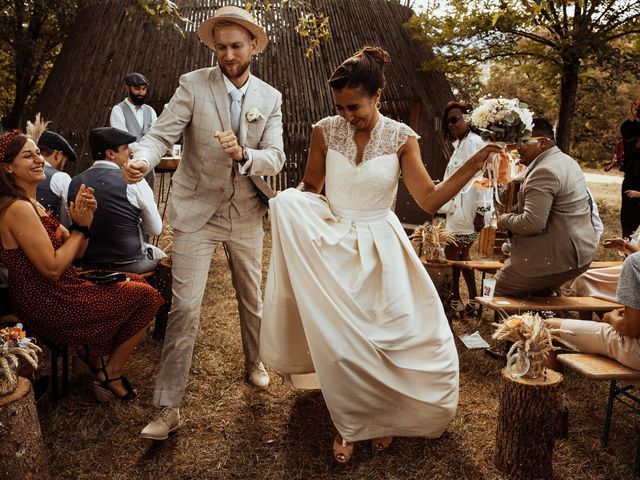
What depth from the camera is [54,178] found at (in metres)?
4.70

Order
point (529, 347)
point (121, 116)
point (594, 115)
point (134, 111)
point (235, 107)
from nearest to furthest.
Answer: point (529, 347) → point (235, 107) → point (121, 116) → point (134, 111) → point (594, 115)

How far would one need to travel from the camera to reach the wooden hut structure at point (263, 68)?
36.7 ft

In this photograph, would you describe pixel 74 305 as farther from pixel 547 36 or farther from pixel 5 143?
pixel 547 36

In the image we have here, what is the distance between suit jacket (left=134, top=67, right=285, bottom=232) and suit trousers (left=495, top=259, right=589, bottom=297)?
241 cm

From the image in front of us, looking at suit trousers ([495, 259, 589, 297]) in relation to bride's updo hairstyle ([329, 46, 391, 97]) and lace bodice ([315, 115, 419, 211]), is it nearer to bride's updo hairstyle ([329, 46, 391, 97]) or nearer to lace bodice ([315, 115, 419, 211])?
lace bodice ([315, 115, 419, 211])

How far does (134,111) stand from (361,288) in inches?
207

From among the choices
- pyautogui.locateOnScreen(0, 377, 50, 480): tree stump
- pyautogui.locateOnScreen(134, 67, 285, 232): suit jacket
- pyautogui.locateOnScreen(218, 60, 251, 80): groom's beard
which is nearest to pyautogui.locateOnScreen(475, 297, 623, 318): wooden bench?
pyautogui.locateOnScreen(134, 67, 285, 232): suit jacket

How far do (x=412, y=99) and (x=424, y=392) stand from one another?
9.75 m

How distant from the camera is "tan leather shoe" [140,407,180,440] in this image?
3.29 metres

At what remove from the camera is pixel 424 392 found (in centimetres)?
317

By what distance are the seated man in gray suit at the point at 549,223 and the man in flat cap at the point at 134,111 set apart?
4.62m

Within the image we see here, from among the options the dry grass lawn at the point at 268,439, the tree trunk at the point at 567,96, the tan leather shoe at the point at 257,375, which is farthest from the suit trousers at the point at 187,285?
the tree trunk at the point at 567,96

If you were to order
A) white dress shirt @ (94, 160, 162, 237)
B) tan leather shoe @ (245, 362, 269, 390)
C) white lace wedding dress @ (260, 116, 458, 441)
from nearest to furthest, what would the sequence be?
white lace wedding dress @ (260, 116, 458, 441), tan leather shoe @ (245, 362, 269, 390), white dress shirt @ (94, 160, 162, 237)

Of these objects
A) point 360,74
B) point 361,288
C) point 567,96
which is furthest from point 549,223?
point 567,96
